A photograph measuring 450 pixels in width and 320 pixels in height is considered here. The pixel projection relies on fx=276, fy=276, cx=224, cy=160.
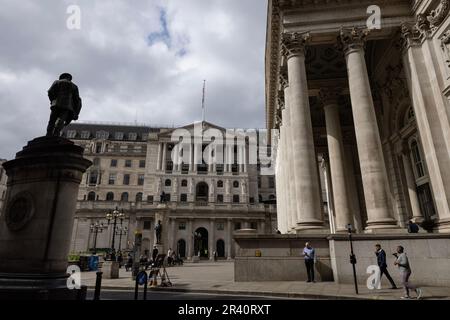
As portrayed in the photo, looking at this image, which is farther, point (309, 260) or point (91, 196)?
point (91, 196)

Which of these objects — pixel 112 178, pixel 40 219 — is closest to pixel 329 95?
pixel 40 219

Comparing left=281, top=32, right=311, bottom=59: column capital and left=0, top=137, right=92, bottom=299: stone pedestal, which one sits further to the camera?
left=281, top=32, right=311, bottom=59: column capital

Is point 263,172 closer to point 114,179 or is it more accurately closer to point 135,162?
point 135,162

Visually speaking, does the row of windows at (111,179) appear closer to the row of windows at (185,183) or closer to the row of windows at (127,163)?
the row of windows at (127,163)

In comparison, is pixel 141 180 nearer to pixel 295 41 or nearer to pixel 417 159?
pixel 295 41

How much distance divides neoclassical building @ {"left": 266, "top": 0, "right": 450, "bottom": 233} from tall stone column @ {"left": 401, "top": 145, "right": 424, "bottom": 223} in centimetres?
6

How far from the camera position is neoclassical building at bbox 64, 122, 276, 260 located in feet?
193

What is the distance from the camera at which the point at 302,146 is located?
15359 millimetres

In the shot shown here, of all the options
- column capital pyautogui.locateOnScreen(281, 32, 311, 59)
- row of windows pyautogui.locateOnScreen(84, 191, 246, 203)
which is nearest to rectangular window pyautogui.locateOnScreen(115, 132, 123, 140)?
row of windows pyautogui.locateOnScreen(84, 191, 246, 203)

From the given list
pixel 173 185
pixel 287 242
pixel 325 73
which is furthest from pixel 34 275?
pixel 173 185

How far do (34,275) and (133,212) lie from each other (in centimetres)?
5523

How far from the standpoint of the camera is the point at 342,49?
17.4 metres

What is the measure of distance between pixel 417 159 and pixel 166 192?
184 ft

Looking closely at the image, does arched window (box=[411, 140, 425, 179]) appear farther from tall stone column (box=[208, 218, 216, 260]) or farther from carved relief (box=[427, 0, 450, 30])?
tall stone column (box=[208, 218, 216, 260])
